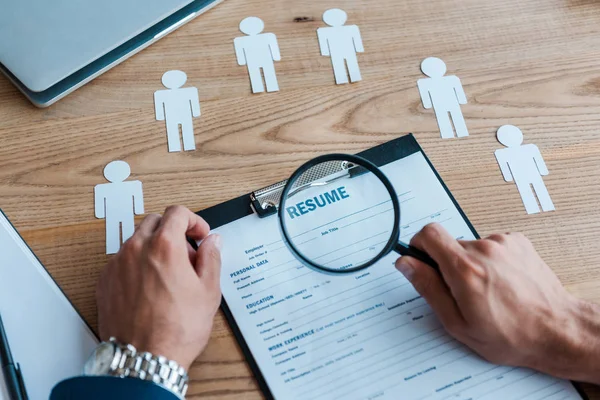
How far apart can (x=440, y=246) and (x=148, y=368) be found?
0.40m

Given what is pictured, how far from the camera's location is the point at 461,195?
913 millimetres

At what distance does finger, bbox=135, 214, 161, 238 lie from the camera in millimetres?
827

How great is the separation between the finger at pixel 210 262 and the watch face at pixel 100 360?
0.15 m

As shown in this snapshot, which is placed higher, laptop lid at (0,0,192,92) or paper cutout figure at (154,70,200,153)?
laptop lid at (0,0,192,92)

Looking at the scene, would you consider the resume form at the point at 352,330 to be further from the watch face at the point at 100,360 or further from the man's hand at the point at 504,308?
the watch face at the point at 100,360

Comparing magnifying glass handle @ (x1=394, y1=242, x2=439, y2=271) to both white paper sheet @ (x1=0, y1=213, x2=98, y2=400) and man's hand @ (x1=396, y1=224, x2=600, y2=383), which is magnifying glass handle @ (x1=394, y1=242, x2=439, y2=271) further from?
white paper sheet @ (x1=0, y1=213, x2=98, y2=400)

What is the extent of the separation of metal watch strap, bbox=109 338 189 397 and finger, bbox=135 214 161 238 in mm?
163

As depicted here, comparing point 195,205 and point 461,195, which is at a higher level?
point 461,195

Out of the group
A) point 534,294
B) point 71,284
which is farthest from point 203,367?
point 534,294

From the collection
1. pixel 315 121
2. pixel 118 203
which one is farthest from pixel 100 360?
pixel 315 121

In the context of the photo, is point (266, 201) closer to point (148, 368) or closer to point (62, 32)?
point (148, 368)

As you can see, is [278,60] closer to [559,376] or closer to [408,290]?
[408,290]

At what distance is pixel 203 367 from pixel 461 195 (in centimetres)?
47

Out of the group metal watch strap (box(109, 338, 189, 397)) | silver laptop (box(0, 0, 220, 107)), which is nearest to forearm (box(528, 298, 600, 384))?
metal watch strap (box(109, 338, 189, 397))
